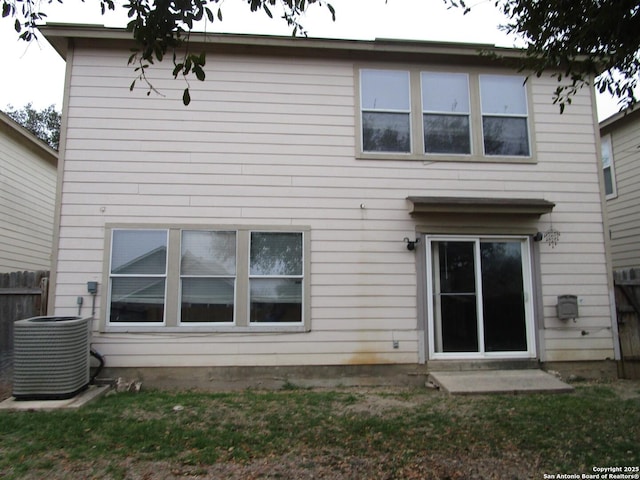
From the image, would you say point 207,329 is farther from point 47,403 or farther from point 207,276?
point 47,403

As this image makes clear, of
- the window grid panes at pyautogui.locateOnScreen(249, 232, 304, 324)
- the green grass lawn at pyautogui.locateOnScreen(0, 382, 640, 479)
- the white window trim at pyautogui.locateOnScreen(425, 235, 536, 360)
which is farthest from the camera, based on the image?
the white window trim at pyautogui.locateOnScreen(425, 235, 536, 360)

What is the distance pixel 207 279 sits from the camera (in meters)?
6.28

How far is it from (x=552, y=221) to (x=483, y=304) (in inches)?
66.8

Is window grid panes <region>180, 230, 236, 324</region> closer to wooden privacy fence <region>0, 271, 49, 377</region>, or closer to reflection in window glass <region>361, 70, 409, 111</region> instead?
wooden privacy fence <region>0, 271, 49, 377</region>

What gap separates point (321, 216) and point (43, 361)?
3996mm

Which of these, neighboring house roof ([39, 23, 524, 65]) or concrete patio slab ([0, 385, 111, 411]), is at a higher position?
neighboring house roof ([39, 23, 524, 65])

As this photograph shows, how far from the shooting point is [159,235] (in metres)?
6.27

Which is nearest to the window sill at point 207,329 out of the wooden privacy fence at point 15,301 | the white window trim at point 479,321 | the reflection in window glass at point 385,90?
the wooden privacy fence at point 15,301

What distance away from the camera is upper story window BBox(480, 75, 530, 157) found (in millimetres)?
6863

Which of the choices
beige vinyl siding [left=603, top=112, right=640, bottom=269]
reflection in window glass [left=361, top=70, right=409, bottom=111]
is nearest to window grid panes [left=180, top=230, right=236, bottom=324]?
reflection in window glass [left=361, top=70, right=409, bottom=111]

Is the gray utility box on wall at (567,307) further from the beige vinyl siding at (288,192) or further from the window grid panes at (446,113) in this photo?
the window grid panes at (446,113)

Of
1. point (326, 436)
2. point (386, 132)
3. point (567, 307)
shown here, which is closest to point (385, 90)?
point (386, 132)

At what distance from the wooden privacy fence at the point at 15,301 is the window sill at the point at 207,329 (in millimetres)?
1606

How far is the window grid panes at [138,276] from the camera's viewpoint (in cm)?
614
